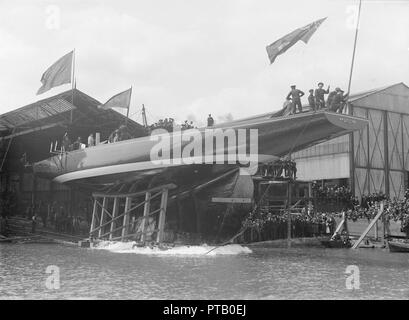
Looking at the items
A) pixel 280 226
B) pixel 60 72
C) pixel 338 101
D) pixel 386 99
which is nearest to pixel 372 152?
pixel 386 99

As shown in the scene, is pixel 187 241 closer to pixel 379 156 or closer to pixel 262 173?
pixel 262 173

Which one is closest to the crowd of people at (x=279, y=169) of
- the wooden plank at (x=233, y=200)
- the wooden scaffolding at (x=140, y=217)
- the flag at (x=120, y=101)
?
the wooden plank at (x=233, y=200)

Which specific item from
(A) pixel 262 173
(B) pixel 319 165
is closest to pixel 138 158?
(A) pixel 262 173

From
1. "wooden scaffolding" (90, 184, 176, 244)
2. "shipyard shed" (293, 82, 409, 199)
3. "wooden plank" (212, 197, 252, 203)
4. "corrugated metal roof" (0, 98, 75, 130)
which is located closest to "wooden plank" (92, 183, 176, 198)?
"wooden scaffolding" (90, 184, 176, 244)

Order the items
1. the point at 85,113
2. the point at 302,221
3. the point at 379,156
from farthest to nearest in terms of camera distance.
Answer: the point at 379,156
the point at 85,113
the point at 302,221

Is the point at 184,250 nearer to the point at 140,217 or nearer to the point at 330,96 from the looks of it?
the point at 140,217

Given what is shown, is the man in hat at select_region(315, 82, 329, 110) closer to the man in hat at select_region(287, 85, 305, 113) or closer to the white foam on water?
the man in hat at select_region(287, 85, 305, 113)

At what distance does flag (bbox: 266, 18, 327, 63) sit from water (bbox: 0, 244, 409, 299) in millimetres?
5509

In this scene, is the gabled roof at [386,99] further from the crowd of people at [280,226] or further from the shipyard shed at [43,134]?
the shipyard shed at [43,134]

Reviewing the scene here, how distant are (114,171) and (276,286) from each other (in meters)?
9.54

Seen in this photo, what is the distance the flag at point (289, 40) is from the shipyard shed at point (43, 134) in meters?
7.92

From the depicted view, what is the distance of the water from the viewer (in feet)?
27.3

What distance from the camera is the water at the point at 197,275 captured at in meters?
8.34

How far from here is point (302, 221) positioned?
779 inches
